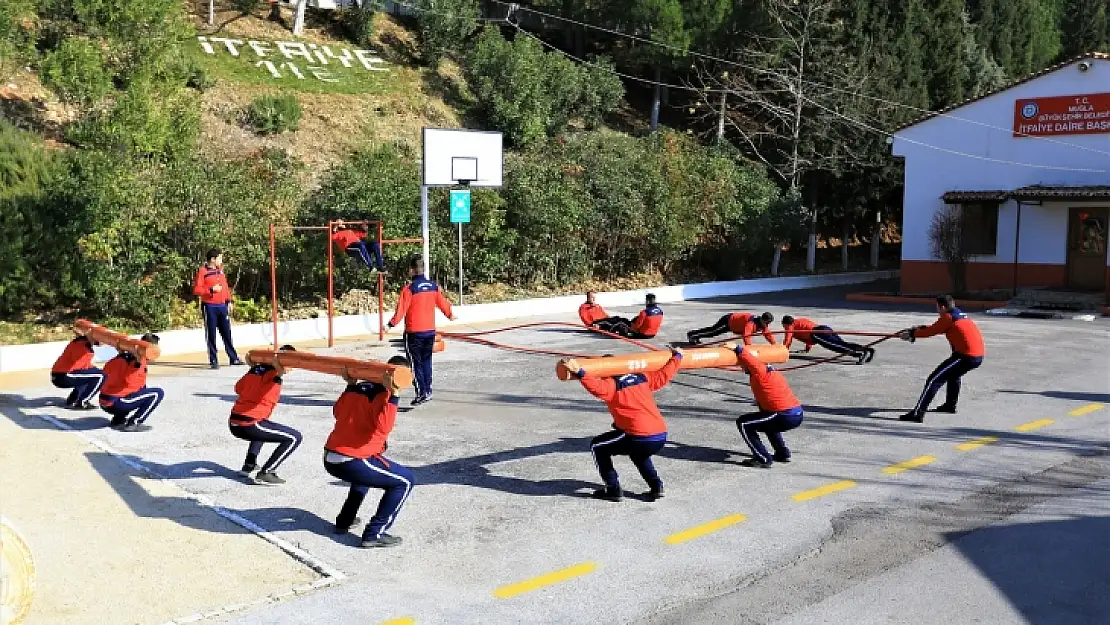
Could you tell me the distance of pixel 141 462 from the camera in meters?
9.62

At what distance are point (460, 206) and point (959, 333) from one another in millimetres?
12459

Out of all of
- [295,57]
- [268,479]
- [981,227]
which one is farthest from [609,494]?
[295,57]

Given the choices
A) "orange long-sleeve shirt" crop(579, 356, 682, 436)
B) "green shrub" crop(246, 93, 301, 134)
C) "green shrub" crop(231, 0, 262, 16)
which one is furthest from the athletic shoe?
"green shrub" crop(231, 0, 262, 16)

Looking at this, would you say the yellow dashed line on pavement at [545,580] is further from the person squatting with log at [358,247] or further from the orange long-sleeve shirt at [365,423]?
the person squatting with log at [358,247]

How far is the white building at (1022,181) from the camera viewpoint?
2642 centimetres

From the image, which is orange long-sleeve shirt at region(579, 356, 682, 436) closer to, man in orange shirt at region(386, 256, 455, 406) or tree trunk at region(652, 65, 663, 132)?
man in orange shirt at region(386, 256, 455, 406)

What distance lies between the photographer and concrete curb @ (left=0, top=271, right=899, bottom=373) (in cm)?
1518

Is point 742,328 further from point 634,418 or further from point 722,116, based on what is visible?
point 722,116

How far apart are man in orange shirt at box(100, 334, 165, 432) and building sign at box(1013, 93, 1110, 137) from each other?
25227 millimetres

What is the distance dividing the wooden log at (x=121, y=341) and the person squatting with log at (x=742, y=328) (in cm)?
774

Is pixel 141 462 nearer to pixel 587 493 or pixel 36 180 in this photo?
pixel 587 493

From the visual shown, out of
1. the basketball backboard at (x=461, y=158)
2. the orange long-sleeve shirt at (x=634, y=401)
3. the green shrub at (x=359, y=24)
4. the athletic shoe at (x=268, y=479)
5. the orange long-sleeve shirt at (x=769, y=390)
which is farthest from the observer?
the green shrub at (x=359, y=24)

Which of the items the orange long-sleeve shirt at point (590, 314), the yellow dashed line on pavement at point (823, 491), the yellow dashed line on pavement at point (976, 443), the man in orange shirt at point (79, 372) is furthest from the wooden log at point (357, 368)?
the orange long-sleeve shirt at point (590, 314)

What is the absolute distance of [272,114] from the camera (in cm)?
3322
